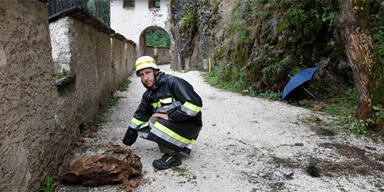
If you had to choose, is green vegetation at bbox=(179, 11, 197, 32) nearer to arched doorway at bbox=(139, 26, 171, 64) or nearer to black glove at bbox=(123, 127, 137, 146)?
arched doorway at bbox=(139, 26, 171, 64)

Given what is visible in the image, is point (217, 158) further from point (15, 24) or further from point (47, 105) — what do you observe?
point (15, 24)

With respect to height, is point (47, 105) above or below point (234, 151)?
above

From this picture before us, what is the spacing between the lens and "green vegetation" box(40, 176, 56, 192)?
2.31 metres

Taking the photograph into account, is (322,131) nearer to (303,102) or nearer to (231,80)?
(303,102)

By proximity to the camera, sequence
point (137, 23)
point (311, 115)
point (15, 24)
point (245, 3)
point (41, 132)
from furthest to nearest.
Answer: point (137, 23) → point (245, 3) → point (311, 115) → point (41, 132) → point (15, 24)

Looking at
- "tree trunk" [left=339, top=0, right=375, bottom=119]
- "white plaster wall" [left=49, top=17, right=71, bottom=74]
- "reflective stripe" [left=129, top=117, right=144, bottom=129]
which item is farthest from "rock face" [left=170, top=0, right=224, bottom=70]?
"reflective stripe" [left=129, top=117, right=144, bottom=129]

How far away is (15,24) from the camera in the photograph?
6.59 feet

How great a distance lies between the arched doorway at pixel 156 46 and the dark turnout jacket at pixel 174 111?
70.6 ft

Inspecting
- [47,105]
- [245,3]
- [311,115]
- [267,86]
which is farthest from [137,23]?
[47,105]

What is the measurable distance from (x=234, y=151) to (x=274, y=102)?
359 cm

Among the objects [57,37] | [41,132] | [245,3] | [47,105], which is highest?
[245,3]

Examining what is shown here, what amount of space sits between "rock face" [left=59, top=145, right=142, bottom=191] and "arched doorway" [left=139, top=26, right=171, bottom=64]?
71.9ft

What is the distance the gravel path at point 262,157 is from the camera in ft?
8.63

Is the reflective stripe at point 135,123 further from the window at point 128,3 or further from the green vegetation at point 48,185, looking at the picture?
the window at point 128,3
